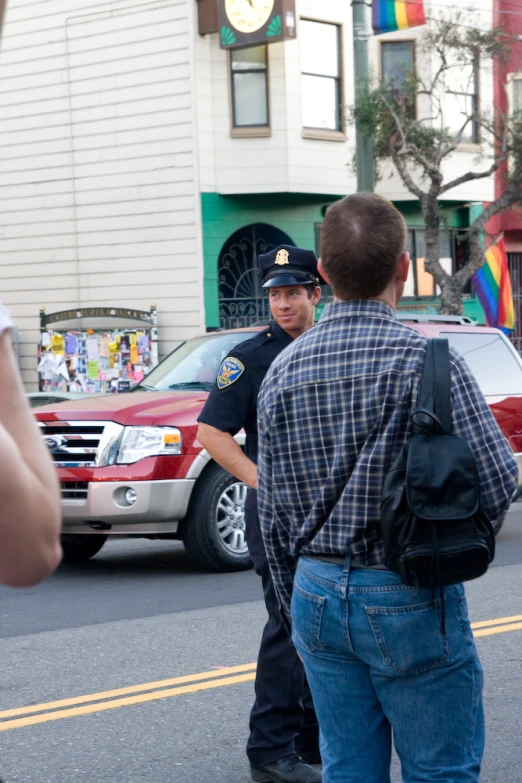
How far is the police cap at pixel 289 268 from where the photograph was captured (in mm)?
4863

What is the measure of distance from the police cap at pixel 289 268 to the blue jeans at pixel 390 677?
2212mm

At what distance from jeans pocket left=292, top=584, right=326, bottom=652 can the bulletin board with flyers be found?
1710 cm

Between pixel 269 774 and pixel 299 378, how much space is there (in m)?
2.31

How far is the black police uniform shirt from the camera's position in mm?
4715

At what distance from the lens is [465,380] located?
269cm

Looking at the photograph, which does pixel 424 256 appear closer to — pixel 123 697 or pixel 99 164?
pixel 99 164

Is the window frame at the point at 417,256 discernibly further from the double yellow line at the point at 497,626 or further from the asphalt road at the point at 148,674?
the double yellow line at the point at 497,626

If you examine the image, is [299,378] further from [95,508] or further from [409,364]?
[95,508]

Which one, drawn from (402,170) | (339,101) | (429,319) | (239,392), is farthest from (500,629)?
(339,101)

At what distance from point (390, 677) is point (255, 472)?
198 cm

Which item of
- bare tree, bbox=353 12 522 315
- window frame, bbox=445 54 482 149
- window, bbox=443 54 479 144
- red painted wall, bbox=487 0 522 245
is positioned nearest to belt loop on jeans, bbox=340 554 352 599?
bare tree, bbox=353 12 522 315

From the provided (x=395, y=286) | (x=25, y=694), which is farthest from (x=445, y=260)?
(x=395, y=286)

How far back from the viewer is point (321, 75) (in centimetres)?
2042

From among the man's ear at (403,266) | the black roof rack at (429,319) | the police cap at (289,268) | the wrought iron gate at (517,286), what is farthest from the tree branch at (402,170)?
the man's ear at (403,266)
